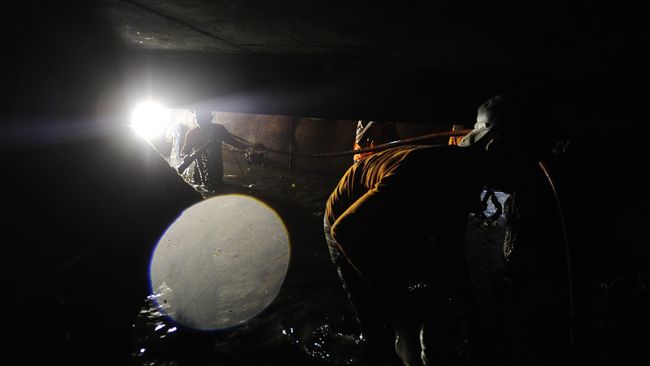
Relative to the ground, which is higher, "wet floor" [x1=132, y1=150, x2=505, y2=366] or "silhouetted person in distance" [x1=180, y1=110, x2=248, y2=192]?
"silhouetted person in distance" [x1=180, y1=110, x2=248, y2=192]

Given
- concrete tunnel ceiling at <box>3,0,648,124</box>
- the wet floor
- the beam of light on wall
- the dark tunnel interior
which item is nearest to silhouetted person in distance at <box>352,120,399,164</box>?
the beam of light on wall

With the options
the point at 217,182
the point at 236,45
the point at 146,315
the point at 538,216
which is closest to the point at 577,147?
the point at 538,216

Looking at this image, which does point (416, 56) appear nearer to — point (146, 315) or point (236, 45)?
point (236, 45)

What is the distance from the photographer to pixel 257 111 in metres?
3.08

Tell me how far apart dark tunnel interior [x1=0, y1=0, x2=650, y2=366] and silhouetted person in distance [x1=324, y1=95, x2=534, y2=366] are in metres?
0.15

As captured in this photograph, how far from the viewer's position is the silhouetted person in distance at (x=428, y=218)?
1.75m

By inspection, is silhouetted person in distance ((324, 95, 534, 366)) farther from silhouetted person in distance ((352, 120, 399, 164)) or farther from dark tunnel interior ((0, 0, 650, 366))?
silhouetted person in distance ((352, 120, 399, 164))

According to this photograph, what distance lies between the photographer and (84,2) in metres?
1.63

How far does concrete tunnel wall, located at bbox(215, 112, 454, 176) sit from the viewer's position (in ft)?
32.7

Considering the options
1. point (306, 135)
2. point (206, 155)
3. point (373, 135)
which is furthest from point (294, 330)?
point (306, 135)

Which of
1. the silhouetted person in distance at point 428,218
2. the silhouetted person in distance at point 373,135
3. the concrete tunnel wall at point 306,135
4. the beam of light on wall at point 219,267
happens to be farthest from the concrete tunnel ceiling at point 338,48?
the concrete tunnel wall at point 306,135

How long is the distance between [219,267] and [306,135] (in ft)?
23.8

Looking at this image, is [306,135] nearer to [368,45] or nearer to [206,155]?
[206,155]

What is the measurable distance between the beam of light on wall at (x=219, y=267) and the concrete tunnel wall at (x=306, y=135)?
4.32 meters
